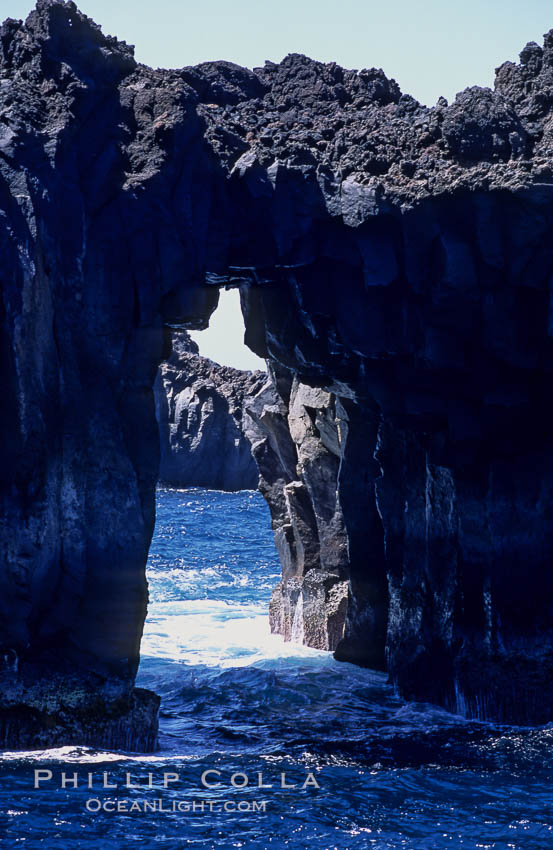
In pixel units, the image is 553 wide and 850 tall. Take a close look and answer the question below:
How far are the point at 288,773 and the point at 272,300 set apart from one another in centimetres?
1039

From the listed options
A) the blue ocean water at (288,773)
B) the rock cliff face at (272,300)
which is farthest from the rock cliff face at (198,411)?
the rock cliff face at (272,300)

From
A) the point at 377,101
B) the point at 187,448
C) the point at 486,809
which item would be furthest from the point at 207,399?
the point at 486,809

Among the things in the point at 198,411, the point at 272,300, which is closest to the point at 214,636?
the point at 272,300

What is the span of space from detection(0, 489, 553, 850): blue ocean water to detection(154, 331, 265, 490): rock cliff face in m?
64.8

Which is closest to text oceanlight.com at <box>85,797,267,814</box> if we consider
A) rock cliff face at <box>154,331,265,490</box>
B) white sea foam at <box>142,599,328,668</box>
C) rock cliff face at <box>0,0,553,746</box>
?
rock cliff face at <box>0,0,553,746</box>

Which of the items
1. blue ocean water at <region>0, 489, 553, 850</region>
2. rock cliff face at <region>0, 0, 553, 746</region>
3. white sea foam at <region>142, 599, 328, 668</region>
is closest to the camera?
Answer: blue ocean water at <region>0, 489, 553, 850</region>

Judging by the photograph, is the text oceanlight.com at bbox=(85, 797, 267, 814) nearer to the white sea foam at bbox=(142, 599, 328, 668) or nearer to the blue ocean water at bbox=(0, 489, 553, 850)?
the blue ocean water at bbox=(0, 489, 553, 850)

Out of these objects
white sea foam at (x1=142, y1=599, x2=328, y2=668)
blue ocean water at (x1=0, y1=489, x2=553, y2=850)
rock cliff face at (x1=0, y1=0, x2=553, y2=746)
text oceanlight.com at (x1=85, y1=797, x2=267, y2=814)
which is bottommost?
text oceanlight.com at (x1=85, y1=797, x2=267, y2=814)

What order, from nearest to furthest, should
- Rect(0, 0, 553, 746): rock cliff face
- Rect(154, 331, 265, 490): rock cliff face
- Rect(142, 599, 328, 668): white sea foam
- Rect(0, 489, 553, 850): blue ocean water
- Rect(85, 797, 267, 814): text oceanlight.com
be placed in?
Rect(0, 489, 553, 850): blue ocean water
Rect(85, 797, 267, 814): text oceanlight.com
Rect(0, 0, 553, 746): rock cliff face
Rect(142, 599, 328, 668): white sea foam
Rect(154, 331, 265, 490): rock cliff face

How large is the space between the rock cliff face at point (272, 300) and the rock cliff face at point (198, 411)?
69.1 m

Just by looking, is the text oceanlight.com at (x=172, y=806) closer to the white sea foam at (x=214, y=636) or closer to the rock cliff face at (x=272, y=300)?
the rock cliff face at (x=272, y=300)

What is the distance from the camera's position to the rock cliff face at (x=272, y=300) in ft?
62.2

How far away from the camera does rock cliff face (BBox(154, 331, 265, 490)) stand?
309 feet

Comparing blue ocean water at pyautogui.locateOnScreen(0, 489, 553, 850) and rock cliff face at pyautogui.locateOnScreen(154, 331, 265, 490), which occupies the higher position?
rock cliff face at pyautogui.locateOnScreen(154, 331, 265, 490)
